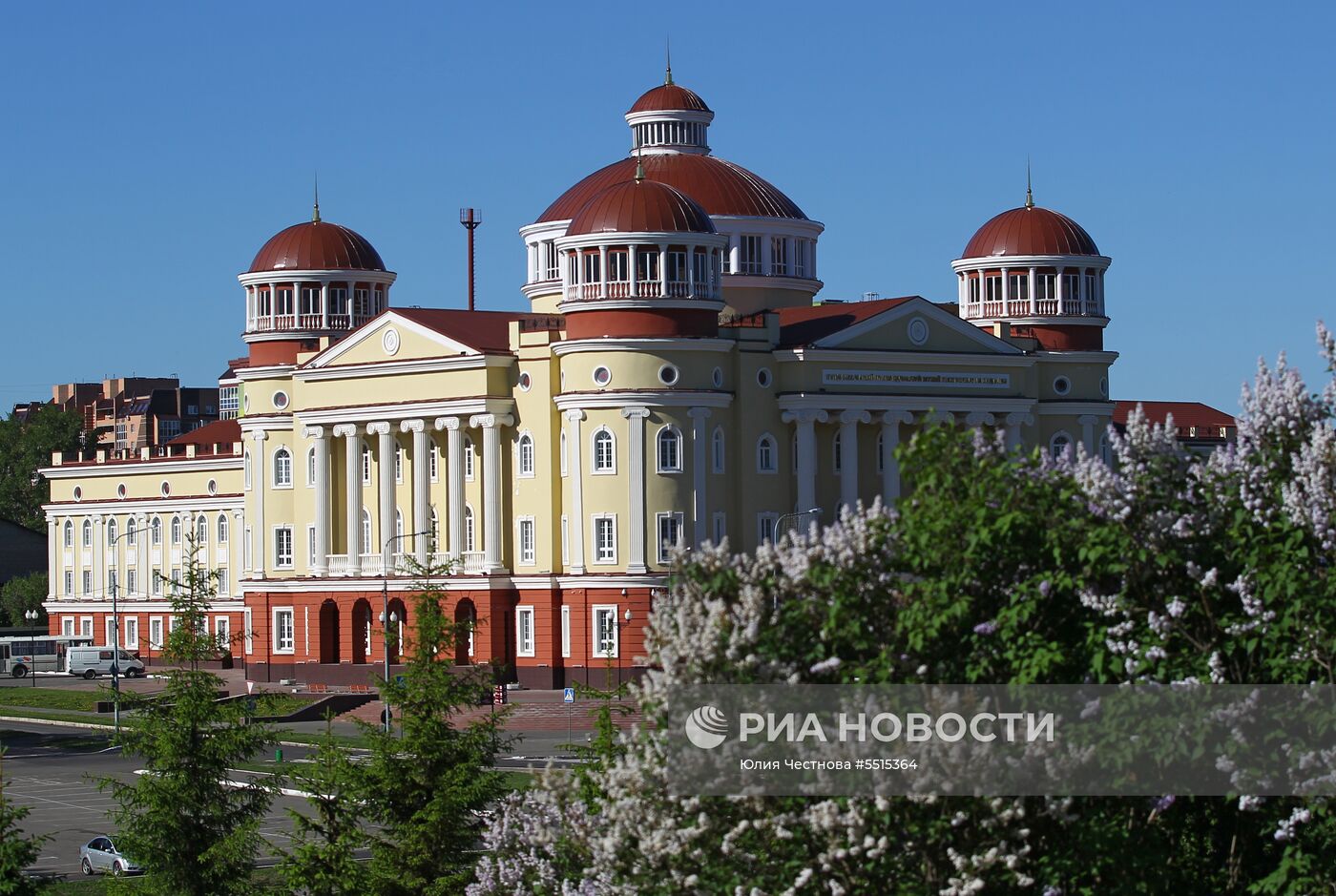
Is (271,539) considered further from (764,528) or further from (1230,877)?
(1230,877)

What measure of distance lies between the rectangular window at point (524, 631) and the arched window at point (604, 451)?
6424 mm

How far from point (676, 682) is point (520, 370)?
69218mm

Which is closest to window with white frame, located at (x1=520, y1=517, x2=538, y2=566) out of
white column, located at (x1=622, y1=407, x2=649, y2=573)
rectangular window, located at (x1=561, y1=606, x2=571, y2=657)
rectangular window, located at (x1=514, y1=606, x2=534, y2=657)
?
rectangular window, located at (x1=514, y1=606, x2=534, y2=657)

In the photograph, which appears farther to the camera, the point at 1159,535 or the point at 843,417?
the point at 843,417

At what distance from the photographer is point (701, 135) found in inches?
4149

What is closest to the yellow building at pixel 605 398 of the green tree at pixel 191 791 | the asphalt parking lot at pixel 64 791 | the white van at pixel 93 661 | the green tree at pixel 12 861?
the white van at pixel 93 661

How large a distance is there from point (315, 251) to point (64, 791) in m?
40.2

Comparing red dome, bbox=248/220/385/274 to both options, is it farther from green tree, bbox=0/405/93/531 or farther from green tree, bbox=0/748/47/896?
green tree, bbox=0/405/93/531

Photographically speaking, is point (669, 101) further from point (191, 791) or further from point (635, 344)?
point (191, 791)

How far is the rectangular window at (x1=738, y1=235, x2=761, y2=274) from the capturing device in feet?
333

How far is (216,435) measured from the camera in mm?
129625

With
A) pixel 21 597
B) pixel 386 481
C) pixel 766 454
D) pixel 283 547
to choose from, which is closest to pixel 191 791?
pixel 766 454

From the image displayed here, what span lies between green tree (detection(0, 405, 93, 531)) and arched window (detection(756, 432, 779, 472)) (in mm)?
96220

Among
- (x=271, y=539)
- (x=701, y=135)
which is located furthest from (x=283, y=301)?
(x=701, y=135)
